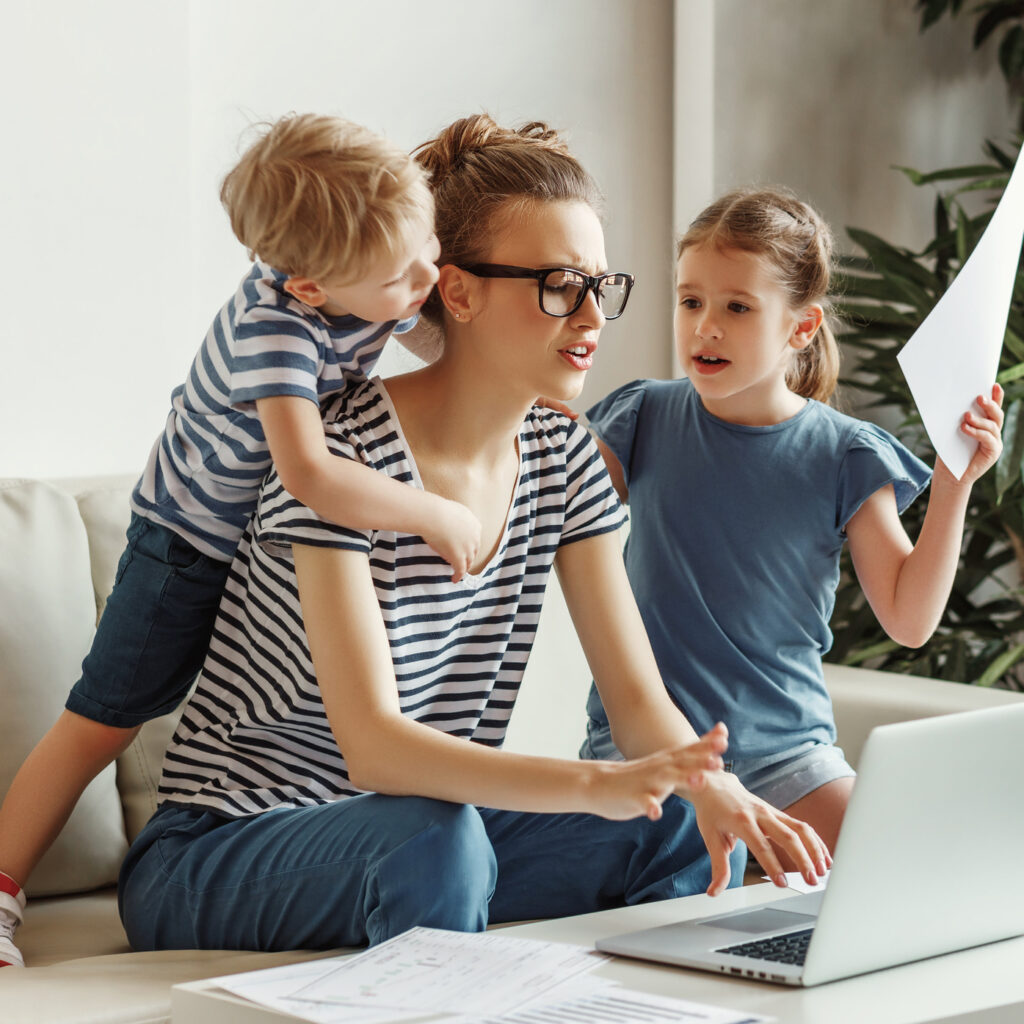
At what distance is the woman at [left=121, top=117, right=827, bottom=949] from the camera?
1240 millimetres

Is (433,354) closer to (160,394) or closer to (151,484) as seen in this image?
(151,484)

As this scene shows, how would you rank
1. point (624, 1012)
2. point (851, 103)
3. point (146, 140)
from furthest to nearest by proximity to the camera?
point (851, 103)
point (146, 140)
point (624, 1012)

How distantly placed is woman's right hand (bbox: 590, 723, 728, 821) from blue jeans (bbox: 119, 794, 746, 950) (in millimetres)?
166

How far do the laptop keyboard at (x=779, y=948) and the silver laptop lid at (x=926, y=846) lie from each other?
2.0 inches

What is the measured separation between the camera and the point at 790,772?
172cm

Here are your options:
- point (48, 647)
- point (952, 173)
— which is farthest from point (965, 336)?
point (952, 173)

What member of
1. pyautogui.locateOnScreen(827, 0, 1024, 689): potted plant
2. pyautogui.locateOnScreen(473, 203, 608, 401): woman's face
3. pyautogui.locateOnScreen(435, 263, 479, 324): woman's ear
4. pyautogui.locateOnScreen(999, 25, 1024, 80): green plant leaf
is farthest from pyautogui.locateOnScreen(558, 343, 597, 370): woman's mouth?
pyautogui.locateOnScreen(999, 25, 1024, 80): green plant leaf

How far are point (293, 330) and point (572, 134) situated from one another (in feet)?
4.66

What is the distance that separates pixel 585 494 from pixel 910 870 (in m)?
0.63

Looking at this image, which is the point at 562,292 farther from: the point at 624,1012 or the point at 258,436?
the point at 624,1012

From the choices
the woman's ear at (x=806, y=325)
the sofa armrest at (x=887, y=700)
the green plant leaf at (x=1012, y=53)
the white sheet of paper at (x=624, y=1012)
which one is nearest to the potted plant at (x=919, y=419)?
the green plant leaf at (x=1012, y=53)

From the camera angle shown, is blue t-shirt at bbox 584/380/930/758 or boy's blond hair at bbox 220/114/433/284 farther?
blue t-shirt at bbox 584/380/930/758

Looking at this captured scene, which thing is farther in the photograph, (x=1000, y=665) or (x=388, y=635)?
(x=1000, y=665)

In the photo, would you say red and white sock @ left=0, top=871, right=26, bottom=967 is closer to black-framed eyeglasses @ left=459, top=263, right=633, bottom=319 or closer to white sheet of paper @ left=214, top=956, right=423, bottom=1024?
white sheet of paper @ left=214, top=956, right=423, bottom=1024
